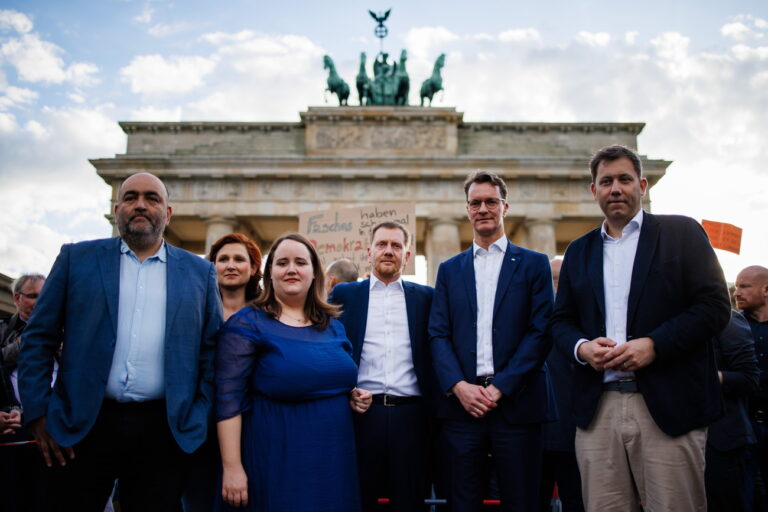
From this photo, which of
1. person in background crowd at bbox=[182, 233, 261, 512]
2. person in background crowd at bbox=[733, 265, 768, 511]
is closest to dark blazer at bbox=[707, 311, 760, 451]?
person in background crowd at bbox=[733, 265, 768, 511]

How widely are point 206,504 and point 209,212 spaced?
20437 millimetres

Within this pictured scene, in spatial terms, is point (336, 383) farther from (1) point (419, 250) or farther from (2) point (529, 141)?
(1) point (419, 250)

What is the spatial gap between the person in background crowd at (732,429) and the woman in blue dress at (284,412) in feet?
9.40

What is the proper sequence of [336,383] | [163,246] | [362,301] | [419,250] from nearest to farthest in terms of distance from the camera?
[336,383]
[163,246]
[362,301]
[419,250]

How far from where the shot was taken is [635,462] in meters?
2.81

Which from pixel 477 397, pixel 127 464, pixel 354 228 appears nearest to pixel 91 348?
pixel 127 464

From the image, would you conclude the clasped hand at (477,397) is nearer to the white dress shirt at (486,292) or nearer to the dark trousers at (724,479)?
the white dress shirt at (486,292)

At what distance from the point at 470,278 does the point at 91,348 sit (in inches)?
87.5

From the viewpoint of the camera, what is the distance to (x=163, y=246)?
3230mm

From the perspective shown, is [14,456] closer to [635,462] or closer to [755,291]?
[635,462]

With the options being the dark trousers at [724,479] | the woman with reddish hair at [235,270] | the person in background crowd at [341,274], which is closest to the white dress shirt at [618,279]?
the dark trousers at [724,479]

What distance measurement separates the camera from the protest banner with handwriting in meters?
10.6

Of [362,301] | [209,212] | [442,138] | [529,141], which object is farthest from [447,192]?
[362,301]

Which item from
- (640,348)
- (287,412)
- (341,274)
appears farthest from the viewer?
(341,274)
